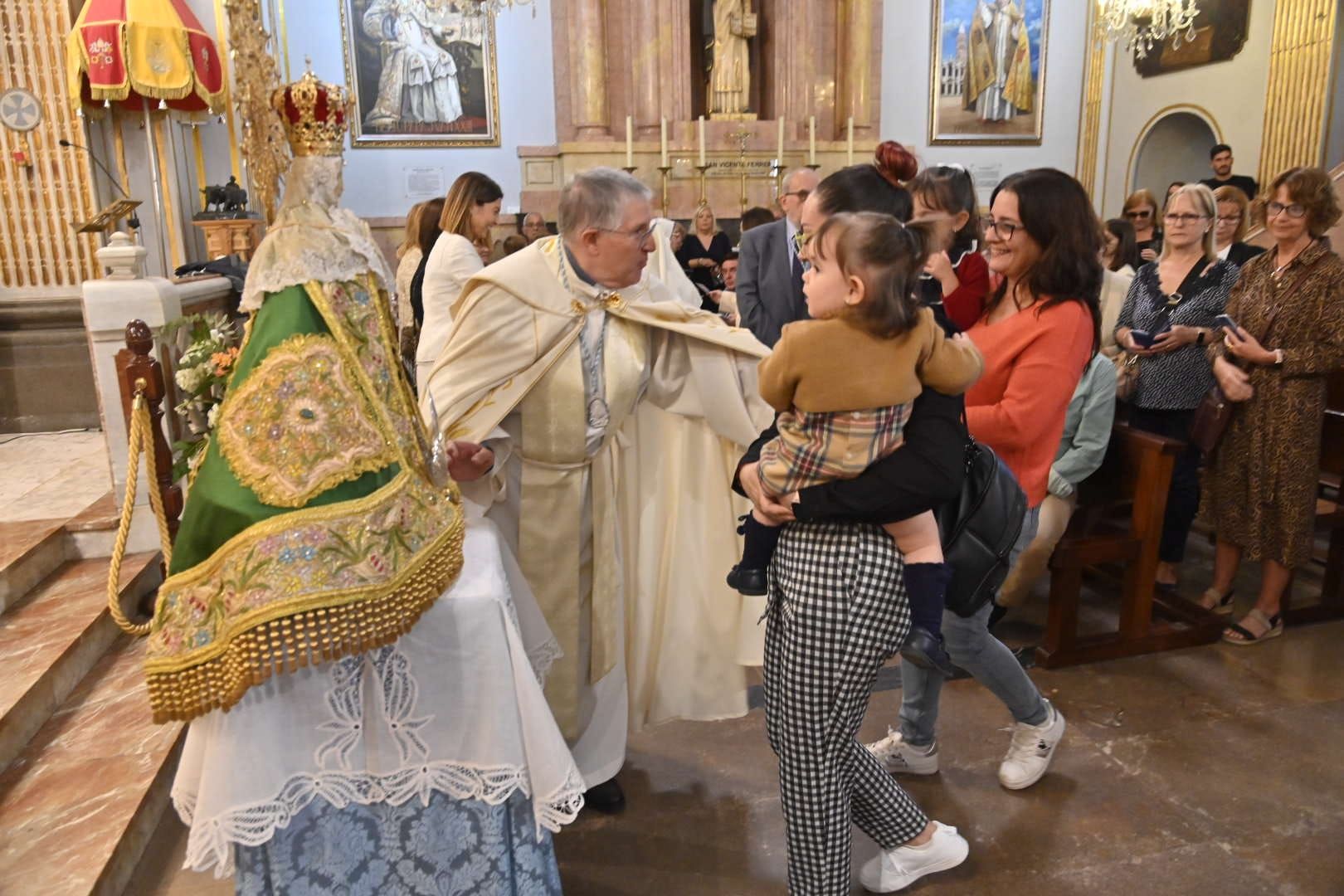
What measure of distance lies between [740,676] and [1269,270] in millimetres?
2857

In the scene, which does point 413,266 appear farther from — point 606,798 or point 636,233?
point 606,798

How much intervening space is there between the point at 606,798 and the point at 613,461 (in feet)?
3.34

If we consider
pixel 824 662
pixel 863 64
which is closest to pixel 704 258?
pixel 863 64

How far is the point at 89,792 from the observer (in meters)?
2.66

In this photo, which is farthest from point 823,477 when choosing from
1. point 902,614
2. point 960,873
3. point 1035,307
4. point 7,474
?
point 7,474

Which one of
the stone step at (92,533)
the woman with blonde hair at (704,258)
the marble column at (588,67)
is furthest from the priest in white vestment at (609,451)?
the marble column at (588,67)

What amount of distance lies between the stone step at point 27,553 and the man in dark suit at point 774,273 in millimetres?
2971

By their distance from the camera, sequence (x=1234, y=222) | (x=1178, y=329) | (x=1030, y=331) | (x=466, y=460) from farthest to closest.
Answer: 1. (x=1234, y=222)
2. (x=1178, y=329)
3. (x=1030, y=331)
4. (x=466, y=460)

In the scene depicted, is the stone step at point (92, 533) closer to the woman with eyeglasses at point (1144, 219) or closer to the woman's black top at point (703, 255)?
the woman's black top at point (703, 255)

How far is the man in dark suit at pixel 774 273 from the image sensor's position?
14.0 ft

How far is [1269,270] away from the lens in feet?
13.0

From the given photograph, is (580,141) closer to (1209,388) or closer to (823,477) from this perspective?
(1209,388)

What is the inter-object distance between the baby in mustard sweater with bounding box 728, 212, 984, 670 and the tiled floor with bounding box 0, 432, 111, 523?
11.2 feet

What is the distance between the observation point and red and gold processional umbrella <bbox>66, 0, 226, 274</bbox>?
21.2 ft
